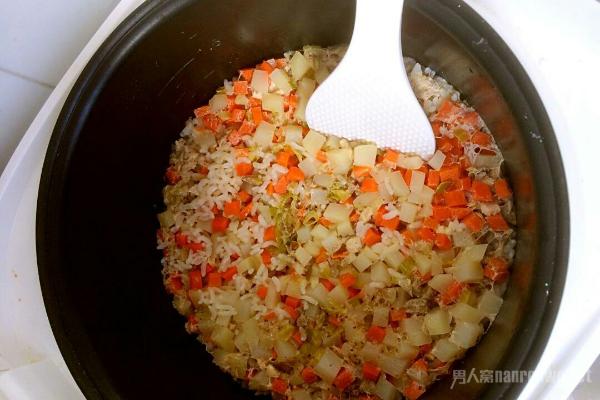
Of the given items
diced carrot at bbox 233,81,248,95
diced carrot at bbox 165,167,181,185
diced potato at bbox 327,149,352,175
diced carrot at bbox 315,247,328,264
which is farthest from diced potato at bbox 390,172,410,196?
diced carrot at bbox 165,167,181,185

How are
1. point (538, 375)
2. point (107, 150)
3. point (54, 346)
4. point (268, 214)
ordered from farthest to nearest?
point (268, 214) → point (107, 150) → point (54, 346) → point (538, 375)

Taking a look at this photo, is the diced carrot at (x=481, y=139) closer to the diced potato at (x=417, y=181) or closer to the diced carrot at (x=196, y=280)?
the diced potato at (x=417, y=181)

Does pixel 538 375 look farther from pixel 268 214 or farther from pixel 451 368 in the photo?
pixel 268 214

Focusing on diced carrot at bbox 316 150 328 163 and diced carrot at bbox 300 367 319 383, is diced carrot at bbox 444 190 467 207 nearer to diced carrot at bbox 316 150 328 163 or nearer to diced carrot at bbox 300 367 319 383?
diced carrot at bbox 316 150 328 163

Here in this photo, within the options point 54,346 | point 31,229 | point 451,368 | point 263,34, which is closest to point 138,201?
point 31,229

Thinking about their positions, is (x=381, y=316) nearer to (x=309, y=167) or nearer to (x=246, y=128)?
(x=309, y=167)
